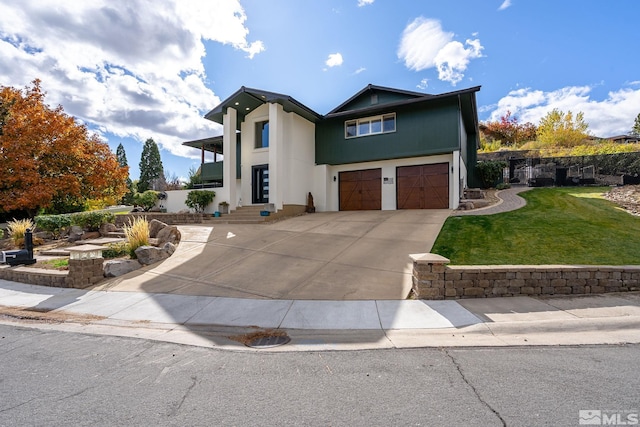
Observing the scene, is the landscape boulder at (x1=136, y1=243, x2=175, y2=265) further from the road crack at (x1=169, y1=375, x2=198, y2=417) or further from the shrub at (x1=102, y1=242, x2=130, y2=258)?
the road crack at (x1=169, y1=375, x2=198, y2=417)

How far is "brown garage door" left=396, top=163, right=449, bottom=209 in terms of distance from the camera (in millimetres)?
15188

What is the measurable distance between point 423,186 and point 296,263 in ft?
33.3

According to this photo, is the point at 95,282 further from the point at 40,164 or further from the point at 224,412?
the point at 40,164

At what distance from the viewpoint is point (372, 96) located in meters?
17.4

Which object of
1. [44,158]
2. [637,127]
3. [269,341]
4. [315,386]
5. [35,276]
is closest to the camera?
[315,386]

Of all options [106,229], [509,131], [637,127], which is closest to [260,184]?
[106,229]

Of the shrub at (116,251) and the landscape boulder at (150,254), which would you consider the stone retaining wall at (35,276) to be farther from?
the landscape boulder at (150,254)

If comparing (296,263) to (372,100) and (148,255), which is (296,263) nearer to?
(148,255)

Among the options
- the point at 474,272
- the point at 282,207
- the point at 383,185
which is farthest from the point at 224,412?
the point at 383,185

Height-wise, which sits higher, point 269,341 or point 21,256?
point 21,256

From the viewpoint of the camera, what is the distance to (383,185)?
16625 millimetres

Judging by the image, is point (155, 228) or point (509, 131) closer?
point (155, 228)

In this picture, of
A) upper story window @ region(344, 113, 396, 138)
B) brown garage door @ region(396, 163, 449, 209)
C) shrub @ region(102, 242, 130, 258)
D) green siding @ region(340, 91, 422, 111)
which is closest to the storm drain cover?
shrub @ region(102, 242, 130, 258)

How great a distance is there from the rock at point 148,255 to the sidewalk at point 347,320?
2.09 metres
